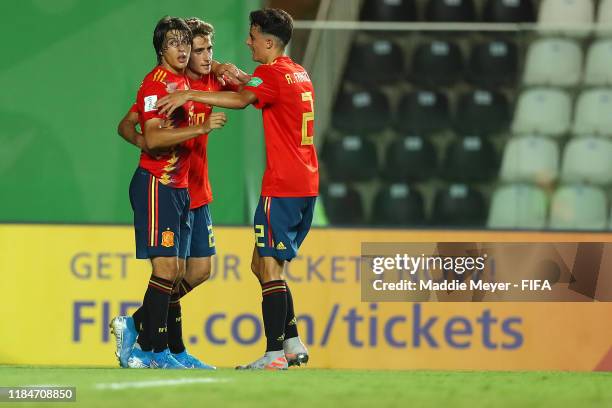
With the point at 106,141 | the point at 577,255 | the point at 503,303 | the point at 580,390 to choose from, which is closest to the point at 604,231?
the point at 577,255

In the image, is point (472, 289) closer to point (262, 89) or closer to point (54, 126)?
point (262, 89)

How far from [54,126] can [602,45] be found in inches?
142

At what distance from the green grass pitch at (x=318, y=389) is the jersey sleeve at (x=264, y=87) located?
3.97 feet

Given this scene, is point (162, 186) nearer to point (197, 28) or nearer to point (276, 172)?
point (276, 172)

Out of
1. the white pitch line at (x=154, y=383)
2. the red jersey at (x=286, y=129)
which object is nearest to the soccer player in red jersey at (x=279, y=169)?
the red jersey at (x=286, y=129)

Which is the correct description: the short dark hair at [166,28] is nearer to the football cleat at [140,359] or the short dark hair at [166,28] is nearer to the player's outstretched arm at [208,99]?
the player's outstretched arm at [208,99]

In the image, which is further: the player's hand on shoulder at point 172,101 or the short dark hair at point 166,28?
the short dark hair at point 166,28

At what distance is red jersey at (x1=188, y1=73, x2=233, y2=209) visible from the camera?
6262 mm

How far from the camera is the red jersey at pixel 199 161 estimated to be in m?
6.26

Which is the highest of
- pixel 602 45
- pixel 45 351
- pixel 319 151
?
pixel 602 45

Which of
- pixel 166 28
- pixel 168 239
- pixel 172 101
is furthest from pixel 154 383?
pixel 166 28

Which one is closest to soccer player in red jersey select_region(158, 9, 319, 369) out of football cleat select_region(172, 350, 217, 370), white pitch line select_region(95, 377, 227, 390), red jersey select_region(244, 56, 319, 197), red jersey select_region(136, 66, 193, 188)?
red jersey select_region(244, 56, 319, 197)

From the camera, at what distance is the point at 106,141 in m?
8.36

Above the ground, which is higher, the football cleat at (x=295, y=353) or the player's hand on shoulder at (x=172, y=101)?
the player's hand on shoulder at (x=172, y=101)
